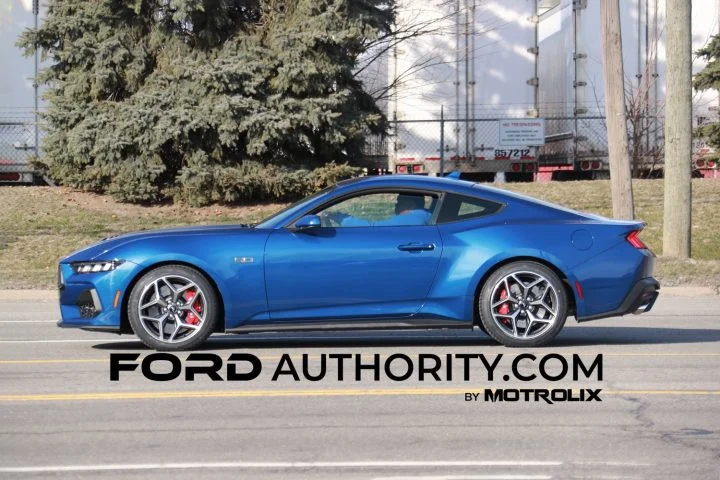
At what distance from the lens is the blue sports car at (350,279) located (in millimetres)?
9125

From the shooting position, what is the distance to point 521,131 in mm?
26062

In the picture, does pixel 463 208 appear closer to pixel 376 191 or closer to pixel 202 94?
pixel 376 191

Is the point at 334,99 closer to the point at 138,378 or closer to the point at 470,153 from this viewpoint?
the point at 470,153

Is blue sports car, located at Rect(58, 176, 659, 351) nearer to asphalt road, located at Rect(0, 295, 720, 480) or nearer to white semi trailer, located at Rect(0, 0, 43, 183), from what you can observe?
asphalt road, located at Rect(0, 295, 720, 480)

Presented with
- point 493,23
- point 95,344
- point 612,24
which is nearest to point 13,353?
point 95,344

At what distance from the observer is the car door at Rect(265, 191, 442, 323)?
9125 mm

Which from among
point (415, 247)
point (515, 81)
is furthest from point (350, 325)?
point (515, 81)

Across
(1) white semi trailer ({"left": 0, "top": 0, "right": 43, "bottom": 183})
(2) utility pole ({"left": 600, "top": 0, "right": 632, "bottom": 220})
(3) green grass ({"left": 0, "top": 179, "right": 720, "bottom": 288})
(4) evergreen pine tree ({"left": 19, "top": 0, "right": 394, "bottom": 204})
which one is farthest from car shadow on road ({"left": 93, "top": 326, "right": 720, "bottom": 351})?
(1) white semi trailer ({"left": 0, "top": 0, "right": 43, "bottom": 183})

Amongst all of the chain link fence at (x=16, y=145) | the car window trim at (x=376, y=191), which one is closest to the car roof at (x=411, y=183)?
the car window trim at (x=376, y=191)

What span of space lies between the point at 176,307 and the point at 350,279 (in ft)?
4.35

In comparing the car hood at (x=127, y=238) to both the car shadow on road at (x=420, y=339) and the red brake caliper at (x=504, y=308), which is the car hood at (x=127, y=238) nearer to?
the car shadow on road at (x=420, y=339)

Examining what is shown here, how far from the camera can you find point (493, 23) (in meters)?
25.2

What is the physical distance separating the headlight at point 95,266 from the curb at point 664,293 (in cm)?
589

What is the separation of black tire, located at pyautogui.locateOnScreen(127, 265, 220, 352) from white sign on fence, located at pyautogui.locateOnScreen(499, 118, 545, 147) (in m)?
17.3
